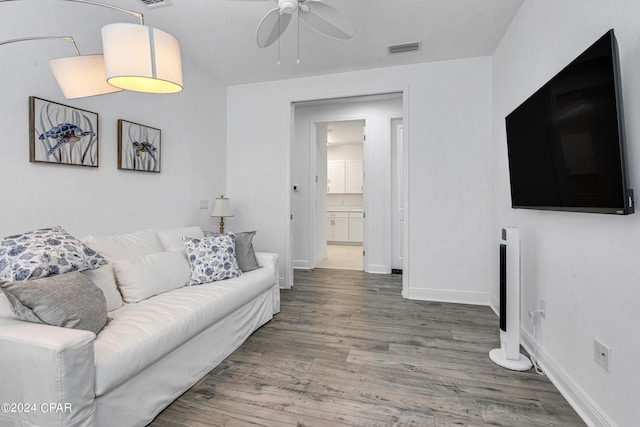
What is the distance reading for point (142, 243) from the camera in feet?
8.55

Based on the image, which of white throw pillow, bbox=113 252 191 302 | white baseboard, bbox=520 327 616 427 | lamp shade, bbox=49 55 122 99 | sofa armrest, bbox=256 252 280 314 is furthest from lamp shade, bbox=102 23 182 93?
white baseboard, bbox=520 327 616 427

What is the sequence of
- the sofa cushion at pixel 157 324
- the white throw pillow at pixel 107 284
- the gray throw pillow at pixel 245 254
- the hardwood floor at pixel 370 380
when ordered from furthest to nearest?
1. the gray throw pillow at pixel 245 254
2. the white throw pillow at pixel 107 284
3. the hardwood floor at pixel 370 380
4. the sofa cushion at pixel 157 324

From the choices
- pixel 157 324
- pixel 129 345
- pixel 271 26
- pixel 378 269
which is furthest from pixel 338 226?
pixel 129 345

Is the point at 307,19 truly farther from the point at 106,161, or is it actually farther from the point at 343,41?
the point at 106,161

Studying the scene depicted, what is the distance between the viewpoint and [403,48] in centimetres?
330

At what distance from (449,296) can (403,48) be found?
2.80 meters

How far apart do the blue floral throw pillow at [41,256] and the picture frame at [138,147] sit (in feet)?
3.47

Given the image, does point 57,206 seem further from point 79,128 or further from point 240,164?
point 240,164

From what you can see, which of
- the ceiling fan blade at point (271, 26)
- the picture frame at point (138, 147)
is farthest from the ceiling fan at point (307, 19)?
the picture frame at point (138, 147)

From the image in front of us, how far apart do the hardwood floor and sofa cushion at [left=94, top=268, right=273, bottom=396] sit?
0.38 metres

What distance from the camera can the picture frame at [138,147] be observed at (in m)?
2.76

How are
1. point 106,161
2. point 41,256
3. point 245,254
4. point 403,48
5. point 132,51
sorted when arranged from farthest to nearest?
1. point 403,48
2. point 245,254
3. point 106,161
4. point 41,256
5. point 132,51

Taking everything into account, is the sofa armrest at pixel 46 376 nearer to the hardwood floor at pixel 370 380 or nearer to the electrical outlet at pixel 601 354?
the hardwood floor at pixel 370 380

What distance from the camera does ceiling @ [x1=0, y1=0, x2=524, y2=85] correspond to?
2359mm
